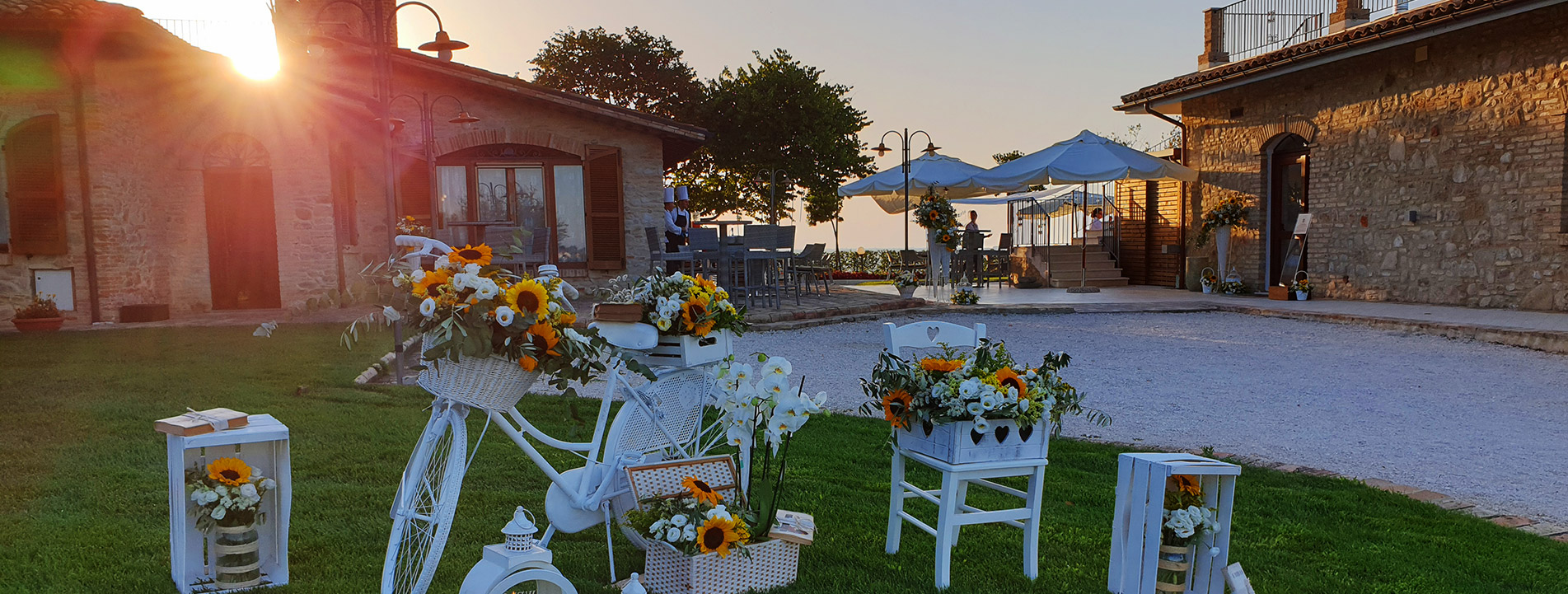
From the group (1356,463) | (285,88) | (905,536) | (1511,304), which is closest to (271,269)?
(285,88)

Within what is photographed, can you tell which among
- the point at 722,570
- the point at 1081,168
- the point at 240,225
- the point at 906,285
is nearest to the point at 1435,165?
the point at 1081,168

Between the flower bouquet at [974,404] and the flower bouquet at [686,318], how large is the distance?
495 mm

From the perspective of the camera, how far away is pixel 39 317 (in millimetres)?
9797

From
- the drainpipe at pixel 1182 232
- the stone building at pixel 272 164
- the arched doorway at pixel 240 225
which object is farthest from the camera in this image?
the drainpipe at pixel 1182 232

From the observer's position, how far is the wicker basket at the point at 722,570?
2.53m

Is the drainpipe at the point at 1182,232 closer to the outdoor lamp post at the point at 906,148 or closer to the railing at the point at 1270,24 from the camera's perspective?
the railing at the point at 1270,24

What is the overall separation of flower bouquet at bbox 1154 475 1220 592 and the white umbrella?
38.9ft

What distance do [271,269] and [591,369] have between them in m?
11.0

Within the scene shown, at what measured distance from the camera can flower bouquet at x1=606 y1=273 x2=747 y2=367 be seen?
8.75 feet

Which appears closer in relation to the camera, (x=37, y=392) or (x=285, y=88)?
(x=37, y=392)

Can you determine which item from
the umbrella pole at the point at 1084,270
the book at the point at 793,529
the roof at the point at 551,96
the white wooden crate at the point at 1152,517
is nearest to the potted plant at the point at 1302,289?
the umbrella pole at the point at 1084,270

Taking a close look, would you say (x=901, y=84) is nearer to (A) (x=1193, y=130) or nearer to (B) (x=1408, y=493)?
(A) (x=1193, y=130)

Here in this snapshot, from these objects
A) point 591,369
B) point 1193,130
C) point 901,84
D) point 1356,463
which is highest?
point 901,84

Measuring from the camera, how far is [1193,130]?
14.9 metres
